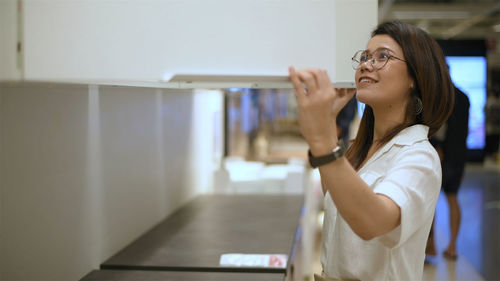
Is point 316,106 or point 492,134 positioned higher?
point 316,106

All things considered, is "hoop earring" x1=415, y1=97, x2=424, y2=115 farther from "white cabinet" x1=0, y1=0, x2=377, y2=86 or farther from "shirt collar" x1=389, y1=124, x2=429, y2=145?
"white cabinet" x1=0, y1=0, x2=377, y2=86

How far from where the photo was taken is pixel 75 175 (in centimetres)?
201

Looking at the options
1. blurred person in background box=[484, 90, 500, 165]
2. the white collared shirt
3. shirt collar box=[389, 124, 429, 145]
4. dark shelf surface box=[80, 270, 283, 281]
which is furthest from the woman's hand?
blurred person in background box=[484, 90, 500, 165]

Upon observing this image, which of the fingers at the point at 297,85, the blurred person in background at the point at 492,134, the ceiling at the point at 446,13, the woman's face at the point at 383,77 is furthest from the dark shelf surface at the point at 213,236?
the blurred person in background at the point at 492,134

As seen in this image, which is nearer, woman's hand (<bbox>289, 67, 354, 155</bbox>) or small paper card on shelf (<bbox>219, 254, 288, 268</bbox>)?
woman's hand (<bbox>289, 67, 354, 155</bbox>)

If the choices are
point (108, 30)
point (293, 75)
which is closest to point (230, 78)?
point (293, 75)

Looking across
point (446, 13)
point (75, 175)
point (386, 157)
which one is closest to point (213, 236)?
point (75, 175)

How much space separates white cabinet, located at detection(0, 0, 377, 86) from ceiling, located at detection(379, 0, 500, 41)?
9052mm

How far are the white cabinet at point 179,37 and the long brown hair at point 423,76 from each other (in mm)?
98

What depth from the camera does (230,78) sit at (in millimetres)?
1363

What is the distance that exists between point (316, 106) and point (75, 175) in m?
1.20

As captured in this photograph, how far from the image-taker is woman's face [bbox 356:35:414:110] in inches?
59.1

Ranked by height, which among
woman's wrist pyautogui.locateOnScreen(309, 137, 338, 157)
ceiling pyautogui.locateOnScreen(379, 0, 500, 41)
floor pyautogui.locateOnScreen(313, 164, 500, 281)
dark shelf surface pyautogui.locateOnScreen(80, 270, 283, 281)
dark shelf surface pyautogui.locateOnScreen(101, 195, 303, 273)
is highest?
ceiling pyautogui.locateOnScreen(379, 0, 500, 41)

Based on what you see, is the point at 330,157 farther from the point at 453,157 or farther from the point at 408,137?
the point at 453,157
